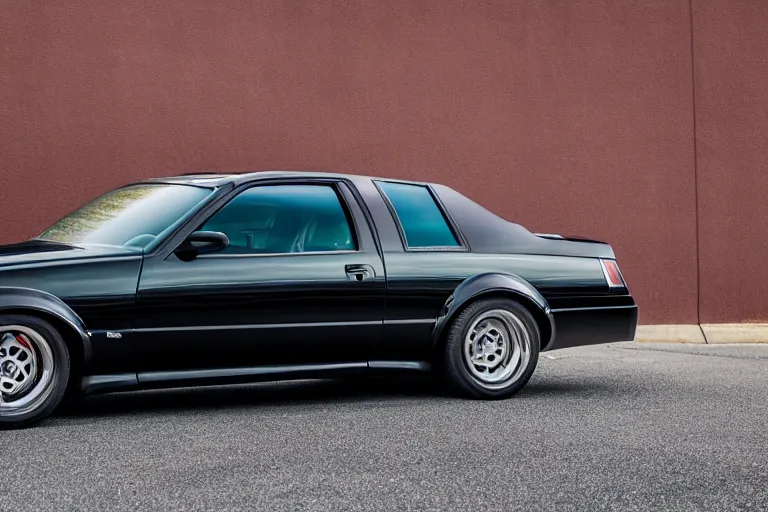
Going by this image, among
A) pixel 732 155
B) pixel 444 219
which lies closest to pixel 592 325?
pixel 444 219

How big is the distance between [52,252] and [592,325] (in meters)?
3.44

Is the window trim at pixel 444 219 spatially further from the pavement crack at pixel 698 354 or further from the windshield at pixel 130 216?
the pavement crack at pixel 698 354

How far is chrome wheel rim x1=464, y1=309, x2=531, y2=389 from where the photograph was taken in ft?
25.1

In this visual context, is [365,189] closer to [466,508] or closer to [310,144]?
[466,508]

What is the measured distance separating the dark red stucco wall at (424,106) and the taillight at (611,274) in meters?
4.02

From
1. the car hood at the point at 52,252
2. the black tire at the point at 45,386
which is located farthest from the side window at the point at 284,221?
the black tire at the point at 45,386

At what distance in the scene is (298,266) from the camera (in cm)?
715

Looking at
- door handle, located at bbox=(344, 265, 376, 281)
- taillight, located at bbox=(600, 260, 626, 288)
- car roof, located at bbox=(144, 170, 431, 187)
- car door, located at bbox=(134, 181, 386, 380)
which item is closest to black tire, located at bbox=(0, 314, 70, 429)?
car door, located at bbox=(134, 181, 386, 380)

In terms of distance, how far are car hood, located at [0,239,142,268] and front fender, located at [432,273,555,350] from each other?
1921 mm

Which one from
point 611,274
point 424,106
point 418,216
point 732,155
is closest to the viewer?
point 418,216

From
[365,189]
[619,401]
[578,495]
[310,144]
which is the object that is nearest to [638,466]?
[578,495]

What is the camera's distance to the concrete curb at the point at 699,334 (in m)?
12.2

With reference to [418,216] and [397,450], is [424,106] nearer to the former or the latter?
[418,216]

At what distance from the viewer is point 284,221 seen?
7.36 metres
